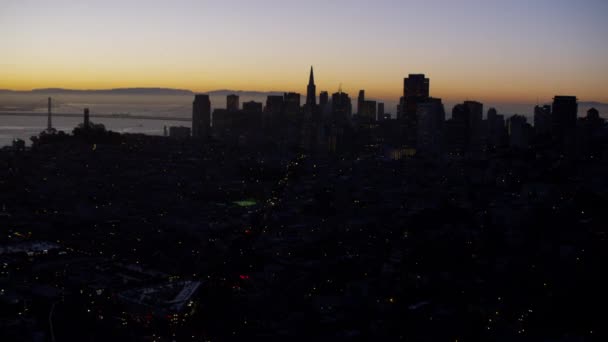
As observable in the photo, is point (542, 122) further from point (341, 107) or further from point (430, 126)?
point (341, 107)

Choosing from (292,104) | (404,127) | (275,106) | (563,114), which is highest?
Result: (292,104)

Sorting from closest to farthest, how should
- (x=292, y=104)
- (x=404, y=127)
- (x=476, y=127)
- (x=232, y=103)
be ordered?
(x=476, y=127), (x=404, y=127), (x=292, y=104), (x=232, y=103)

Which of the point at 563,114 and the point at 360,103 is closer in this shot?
the point at 563,114

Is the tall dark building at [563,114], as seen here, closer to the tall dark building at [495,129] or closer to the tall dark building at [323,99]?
the tall dark building at [495,129]

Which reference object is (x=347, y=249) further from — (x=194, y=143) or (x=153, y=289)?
(x=194, y=143)

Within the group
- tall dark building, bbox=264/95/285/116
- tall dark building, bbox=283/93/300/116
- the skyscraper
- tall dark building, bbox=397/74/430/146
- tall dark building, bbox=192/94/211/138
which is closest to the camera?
the skyscraper

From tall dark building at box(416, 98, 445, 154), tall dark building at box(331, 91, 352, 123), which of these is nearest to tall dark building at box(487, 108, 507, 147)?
tall dark building at box(416, 98, 445, 154)

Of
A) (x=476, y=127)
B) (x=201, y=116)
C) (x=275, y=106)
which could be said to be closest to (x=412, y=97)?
(x=476, y=127)

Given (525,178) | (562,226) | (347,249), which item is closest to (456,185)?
(525,178)

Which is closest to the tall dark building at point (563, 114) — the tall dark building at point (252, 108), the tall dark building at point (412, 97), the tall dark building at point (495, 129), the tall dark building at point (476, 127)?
the tall dark building at point (495, 129)

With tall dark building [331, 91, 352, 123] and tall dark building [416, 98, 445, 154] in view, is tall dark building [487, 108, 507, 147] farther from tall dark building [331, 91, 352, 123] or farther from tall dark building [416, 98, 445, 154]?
tall dark building [331, 91, 352, 123]

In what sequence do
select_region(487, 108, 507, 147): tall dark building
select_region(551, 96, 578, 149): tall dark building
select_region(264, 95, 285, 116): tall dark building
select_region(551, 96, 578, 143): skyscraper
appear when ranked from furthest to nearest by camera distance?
select_region(264, 95, 285, 116): tall dark building < select_region(487, 108, 507, 147): tall dark building < select_region(551, 96, 578, 143): skyscraper < select_region(551, 96, 578, 149): tall dark building
